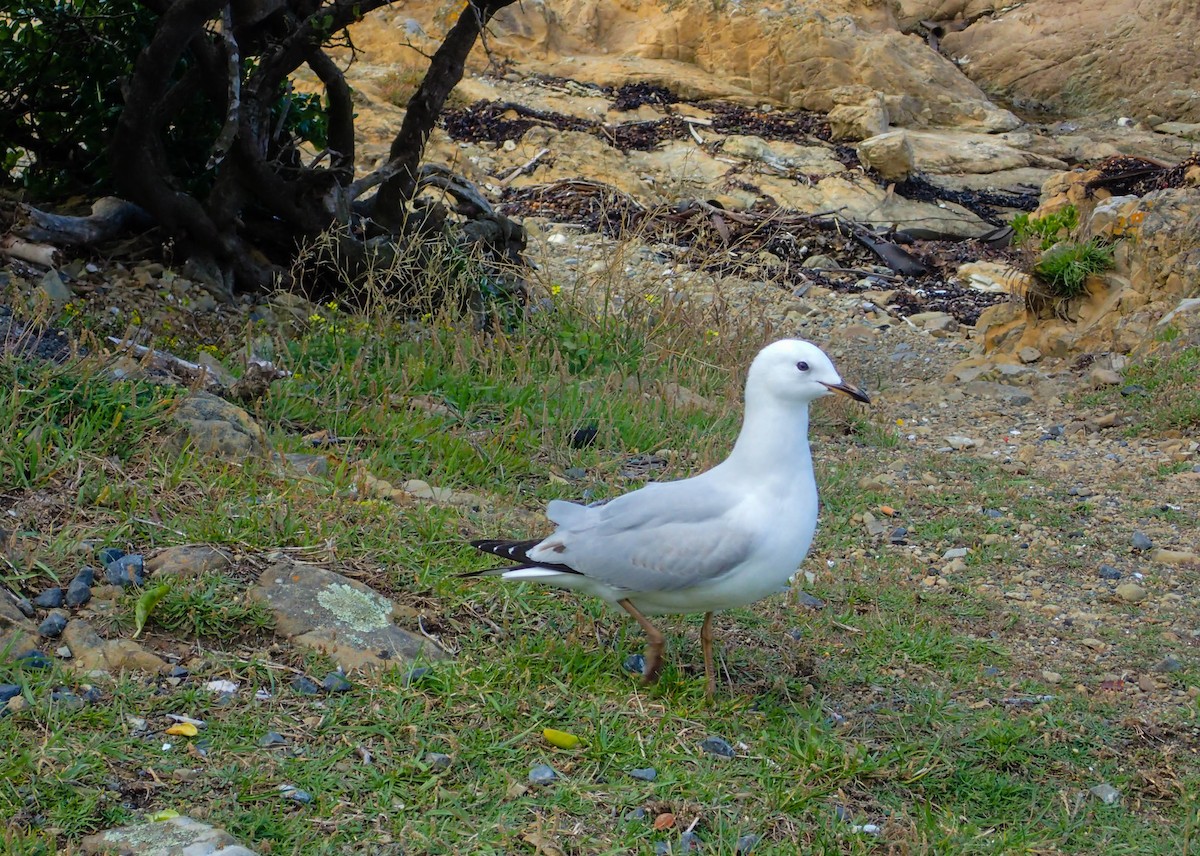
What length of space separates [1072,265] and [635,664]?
6.35 meters

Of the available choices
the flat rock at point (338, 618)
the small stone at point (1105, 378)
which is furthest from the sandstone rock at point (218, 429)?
the small stone at point (1105, 378)

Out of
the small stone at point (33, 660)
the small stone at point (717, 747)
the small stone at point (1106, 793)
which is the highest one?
the small stone at point (33, 660)

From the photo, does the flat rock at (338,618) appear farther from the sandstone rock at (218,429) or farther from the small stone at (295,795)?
the sandstone rock at (218,429)

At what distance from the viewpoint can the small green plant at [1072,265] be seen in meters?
8.82

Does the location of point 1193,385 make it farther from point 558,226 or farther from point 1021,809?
point 558,226

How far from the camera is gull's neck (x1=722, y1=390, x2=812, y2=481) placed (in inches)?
138

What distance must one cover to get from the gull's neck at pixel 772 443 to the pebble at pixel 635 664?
0.69 meters

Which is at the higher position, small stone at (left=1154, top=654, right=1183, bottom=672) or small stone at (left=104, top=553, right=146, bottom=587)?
small stone at (left=104, top=553, right=146, bottom=587)

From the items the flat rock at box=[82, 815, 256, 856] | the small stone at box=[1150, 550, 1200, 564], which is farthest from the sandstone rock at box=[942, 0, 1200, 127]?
the flat rock at box=[82, 815, 256, 856]

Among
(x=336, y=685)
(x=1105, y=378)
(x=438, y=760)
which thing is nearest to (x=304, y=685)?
(x=336, y=685)

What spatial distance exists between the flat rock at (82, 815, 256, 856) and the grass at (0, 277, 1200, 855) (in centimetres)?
7

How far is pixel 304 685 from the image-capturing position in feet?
11.1

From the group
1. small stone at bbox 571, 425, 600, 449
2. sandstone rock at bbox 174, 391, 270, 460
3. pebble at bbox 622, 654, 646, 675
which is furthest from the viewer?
small stone at bbox 571, 425, 600, 449

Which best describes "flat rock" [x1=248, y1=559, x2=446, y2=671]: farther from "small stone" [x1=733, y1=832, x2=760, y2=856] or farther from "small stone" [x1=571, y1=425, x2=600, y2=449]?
"small stone" [x1=571, y1=425, x2=600, y2=449]
